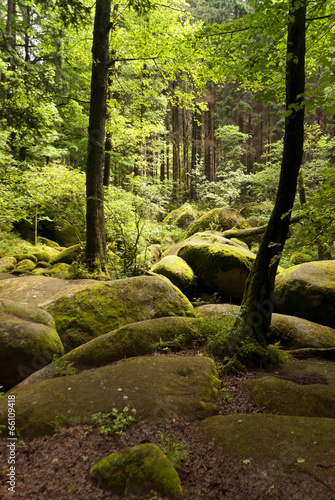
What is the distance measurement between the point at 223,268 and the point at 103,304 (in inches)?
174

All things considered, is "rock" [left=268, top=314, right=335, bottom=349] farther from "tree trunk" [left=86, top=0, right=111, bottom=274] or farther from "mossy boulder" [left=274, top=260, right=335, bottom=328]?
A: "tree trunk" [left=86, top=0, right=111, bottom=274]

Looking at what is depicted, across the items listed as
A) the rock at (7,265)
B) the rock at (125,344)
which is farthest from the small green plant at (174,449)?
the rock at (7,265)

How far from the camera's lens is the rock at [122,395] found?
2941mm

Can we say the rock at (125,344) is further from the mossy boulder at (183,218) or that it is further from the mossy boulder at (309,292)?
the mossy boulder at (183,218)

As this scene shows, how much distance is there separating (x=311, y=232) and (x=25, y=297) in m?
6.28

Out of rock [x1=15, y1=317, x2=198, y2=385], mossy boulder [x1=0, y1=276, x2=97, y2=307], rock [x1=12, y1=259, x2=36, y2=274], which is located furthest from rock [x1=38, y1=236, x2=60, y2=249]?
rock [x1=15, y1=317, x2=198, y2=385]

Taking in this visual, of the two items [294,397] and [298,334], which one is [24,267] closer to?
[298,334]

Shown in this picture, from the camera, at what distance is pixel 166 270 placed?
8.98 meters

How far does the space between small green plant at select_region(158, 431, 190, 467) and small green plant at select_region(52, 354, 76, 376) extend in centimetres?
196

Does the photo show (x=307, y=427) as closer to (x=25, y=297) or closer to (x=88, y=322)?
(x=88, y=322)

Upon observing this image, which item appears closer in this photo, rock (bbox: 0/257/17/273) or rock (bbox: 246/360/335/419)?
rock (bbox: 246/360/335/419)

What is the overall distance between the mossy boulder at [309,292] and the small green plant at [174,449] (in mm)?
5652

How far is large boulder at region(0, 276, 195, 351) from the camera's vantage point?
17.5 ft

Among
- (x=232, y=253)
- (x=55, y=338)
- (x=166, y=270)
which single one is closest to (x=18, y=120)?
(x=166, y=270)
